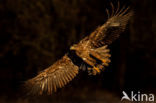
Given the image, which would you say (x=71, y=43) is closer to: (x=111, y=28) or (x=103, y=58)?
(x=111, y=28)

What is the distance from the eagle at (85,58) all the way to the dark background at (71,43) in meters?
3.83

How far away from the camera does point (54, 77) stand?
3449 millimetres

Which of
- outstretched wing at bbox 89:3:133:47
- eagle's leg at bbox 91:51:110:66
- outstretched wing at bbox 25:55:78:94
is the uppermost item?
outstretched wing at bbox 89:3:133:47

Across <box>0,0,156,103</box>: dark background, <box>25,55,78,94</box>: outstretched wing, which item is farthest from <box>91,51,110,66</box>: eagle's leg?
<box>0,0,156,103</box>: dark background

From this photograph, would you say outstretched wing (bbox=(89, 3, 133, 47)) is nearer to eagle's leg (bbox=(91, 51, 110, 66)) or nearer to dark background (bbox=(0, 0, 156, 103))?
eagle's leg (bbox=(91, 51, 110, 66))

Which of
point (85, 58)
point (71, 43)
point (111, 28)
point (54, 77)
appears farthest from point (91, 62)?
point (71, 43)

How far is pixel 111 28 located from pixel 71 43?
4.21 metres

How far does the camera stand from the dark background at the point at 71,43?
834cm

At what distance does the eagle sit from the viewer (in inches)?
116

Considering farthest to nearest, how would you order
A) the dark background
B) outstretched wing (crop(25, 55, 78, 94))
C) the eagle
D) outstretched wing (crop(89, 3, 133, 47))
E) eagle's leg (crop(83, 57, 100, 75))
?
the dark background, outstretched wing (crop(89, 3, 133, 47)), outstretched wing (crop(25, 55, 78, 94)), the eagle, eagle's leg (crop(83, 57, 100, 75))

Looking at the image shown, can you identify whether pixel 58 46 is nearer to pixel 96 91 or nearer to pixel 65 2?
pixel 65 2

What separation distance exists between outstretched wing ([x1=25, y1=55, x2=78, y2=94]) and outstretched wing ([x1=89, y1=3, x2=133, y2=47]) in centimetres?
56

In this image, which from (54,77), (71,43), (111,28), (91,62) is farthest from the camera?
(71,43)

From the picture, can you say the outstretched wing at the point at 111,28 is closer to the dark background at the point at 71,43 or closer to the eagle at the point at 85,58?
the eagle at the point at 85,58
